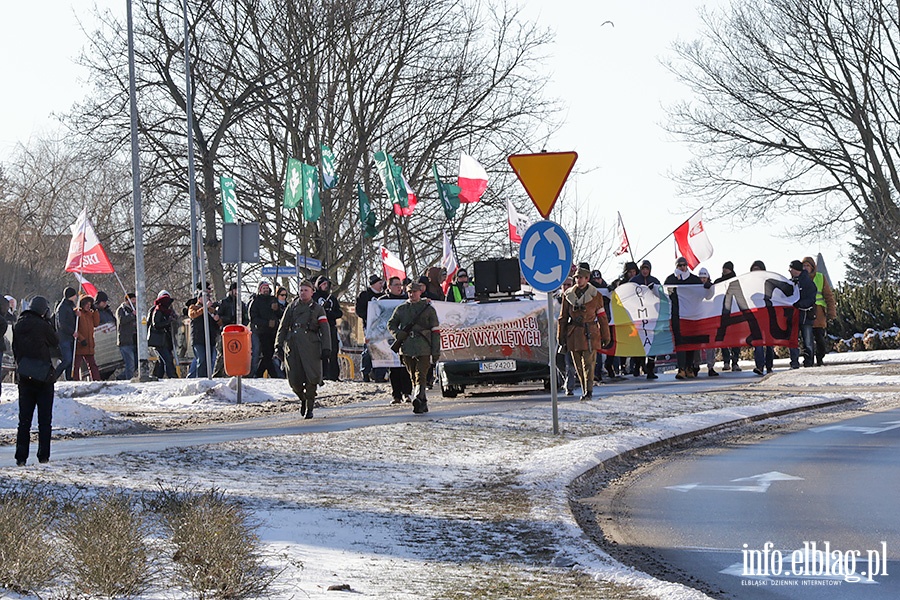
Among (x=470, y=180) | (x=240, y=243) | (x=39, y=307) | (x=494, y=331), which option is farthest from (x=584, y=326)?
(x=470, y=180)

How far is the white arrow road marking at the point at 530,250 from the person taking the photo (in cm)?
1466

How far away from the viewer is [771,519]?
969 cm

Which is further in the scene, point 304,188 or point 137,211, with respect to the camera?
point 304,188

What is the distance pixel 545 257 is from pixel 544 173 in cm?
103

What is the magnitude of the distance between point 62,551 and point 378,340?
1846 cm

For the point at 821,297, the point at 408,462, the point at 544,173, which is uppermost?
the point at 544,173

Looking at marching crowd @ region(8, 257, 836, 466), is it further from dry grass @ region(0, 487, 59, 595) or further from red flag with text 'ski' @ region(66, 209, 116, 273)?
dry grass @ region(0, 487, 59, 595)

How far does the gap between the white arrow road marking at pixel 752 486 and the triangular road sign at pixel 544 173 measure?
3423 mm

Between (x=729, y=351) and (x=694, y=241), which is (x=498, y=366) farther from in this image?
(x=694, y=241)

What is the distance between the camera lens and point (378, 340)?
84.3ft

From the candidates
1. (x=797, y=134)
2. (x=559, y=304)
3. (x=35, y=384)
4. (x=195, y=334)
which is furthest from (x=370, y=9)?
(x=35, y=384)

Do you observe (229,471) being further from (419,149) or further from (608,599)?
(419,149)

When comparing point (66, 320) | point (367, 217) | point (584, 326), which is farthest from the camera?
point (367, 217)

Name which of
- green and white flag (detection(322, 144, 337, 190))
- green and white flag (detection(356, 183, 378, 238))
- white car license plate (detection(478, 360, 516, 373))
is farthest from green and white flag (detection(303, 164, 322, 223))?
white car license plate (detection(478, 360, 516, 373))
